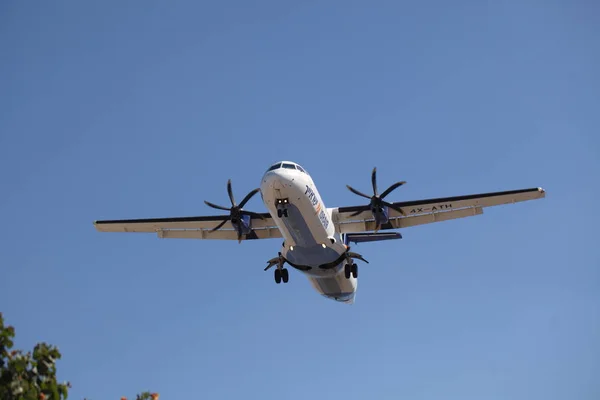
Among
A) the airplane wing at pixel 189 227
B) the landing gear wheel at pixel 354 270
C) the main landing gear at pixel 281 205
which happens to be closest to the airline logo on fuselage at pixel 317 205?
the main landing gear at pixel 281 205

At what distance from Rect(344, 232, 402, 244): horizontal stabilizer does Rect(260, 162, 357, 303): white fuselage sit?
1.51 meters

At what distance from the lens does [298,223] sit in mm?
29016

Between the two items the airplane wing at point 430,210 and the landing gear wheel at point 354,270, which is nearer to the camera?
the airplane wing at point 430,210

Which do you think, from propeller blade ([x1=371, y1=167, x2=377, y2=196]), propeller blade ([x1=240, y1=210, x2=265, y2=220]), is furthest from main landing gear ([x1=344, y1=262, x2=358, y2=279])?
propeller blade ([x1=240, y1=210, x2=265, y2=220])

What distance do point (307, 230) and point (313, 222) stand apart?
501 mm

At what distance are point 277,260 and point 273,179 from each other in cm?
637

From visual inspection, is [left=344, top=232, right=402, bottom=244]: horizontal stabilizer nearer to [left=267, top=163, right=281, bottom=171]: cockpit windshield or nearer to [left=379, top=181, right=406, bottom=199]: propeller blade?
[left=379, top=181, right=406, bottom=199]: propeller blade

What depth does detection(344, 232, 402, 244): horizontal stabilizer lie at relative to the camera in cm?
A: 3300

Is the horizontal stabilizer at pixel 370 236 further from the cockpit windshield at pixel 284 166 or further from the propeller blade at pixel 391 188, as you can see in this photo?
the cockpit windshield at pixel 284 166

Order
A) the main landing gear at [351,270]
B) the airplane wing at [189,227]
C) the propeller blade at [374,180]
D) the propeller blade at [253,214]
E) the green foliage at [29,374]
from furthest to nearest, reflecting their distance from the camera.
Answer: the airplane wing at [189,227]
the propeller blade at [253,214]
the main landing gear at [351,270]
the propeller blade at [374,180]
the green foliage at [29,374]

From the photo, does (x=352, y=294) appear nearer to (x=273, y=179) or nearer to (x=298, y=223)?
(x=298, y=223)

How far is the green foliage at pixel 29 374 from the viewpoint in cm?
1099

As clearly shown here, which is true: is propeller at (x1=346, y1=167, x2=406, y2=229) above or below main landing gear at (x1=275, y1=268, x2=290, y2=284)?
above

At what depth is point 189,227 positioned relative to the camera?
3525 centimetres
